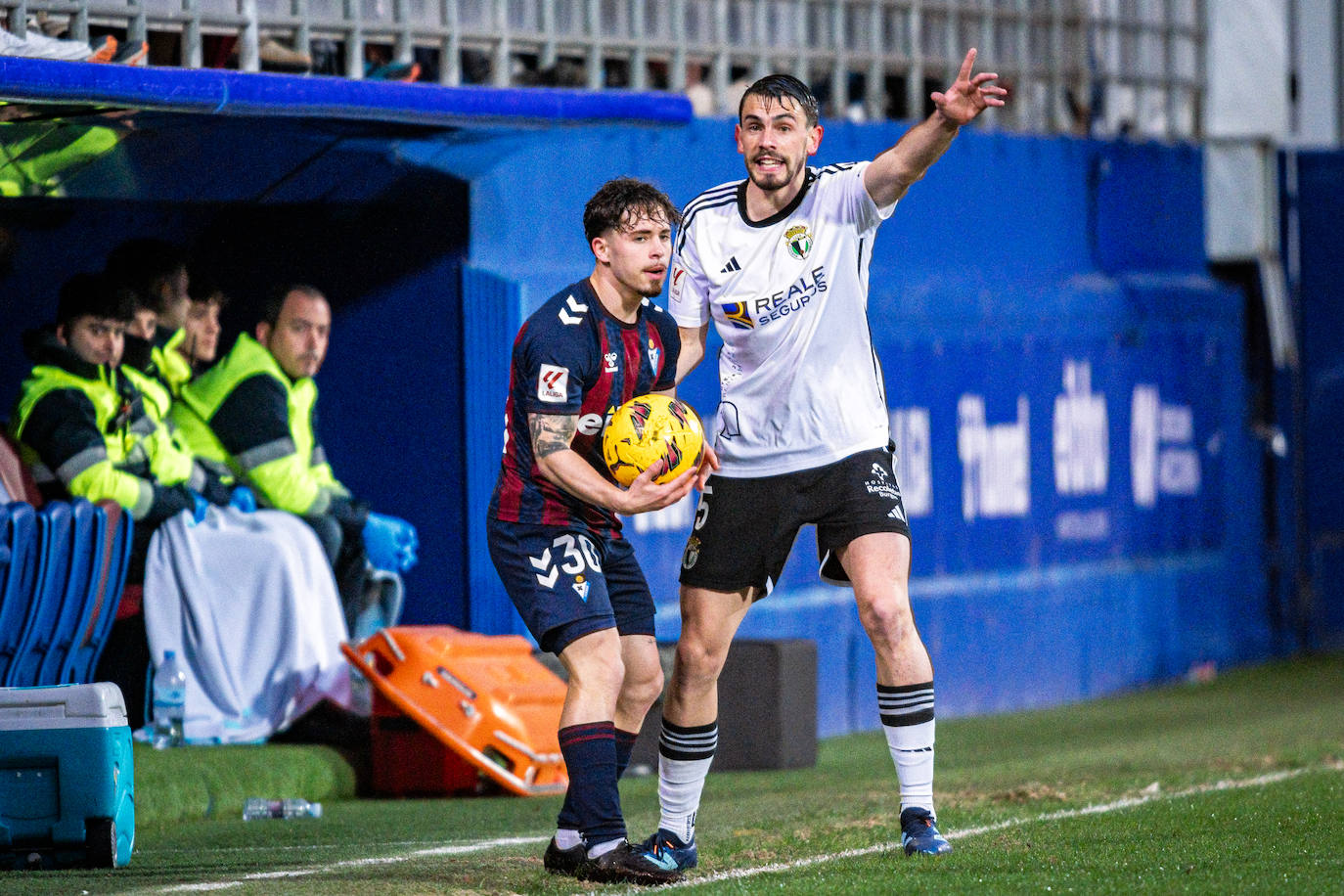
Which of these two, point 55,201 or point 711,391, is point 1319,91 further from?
point 55,201

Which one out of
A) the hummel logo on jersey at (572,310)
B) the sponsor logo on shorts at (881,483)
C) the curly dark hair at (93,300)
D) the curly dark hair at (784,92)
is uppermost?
the curly dark hair at (784,92)

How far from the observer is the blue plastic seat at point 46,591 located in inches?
330

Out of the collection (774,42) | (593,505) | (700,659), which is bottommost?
(700,659)

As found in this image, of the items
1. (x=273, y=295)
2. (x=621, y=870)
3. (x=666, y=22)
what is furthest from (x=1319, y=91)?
(x=621, y=870)

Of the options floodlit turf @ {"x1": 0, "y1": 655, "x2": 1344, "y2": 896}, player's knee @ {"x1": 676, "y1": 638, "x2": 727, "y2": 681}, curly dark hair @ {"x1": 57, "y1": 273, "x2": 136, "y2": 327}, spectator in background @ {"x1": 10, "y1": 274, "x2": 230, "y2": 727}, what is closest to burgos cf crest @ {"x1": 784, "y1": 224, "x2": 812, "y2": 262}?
player's knee @ {"x1": 676, "y1": 638, "x2": 727, "y2": 681}

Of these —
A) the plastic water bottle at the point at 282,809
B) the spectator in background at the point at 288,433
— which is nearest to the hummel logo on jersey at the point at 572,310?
the plastic water bottle at the point at 282,809

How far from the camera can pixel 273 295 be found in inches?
396

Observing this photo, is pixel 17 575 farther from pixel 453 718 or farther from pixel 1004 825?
pixel 1004 825

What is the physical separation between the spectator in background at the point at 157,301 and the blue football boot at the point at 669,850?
431 centimetres

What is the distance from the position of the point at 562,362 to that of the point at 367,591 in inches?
176

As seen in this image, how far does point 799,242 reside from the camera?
6.29 m

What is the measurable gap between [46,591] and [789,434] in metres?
3.57

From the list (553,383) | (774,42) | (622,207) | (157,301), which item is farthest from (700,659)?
(774,42)

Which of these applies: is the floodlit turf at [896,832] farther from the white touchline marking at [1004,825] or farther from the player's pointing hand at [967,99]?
the player's pointing hand at [967,99]
